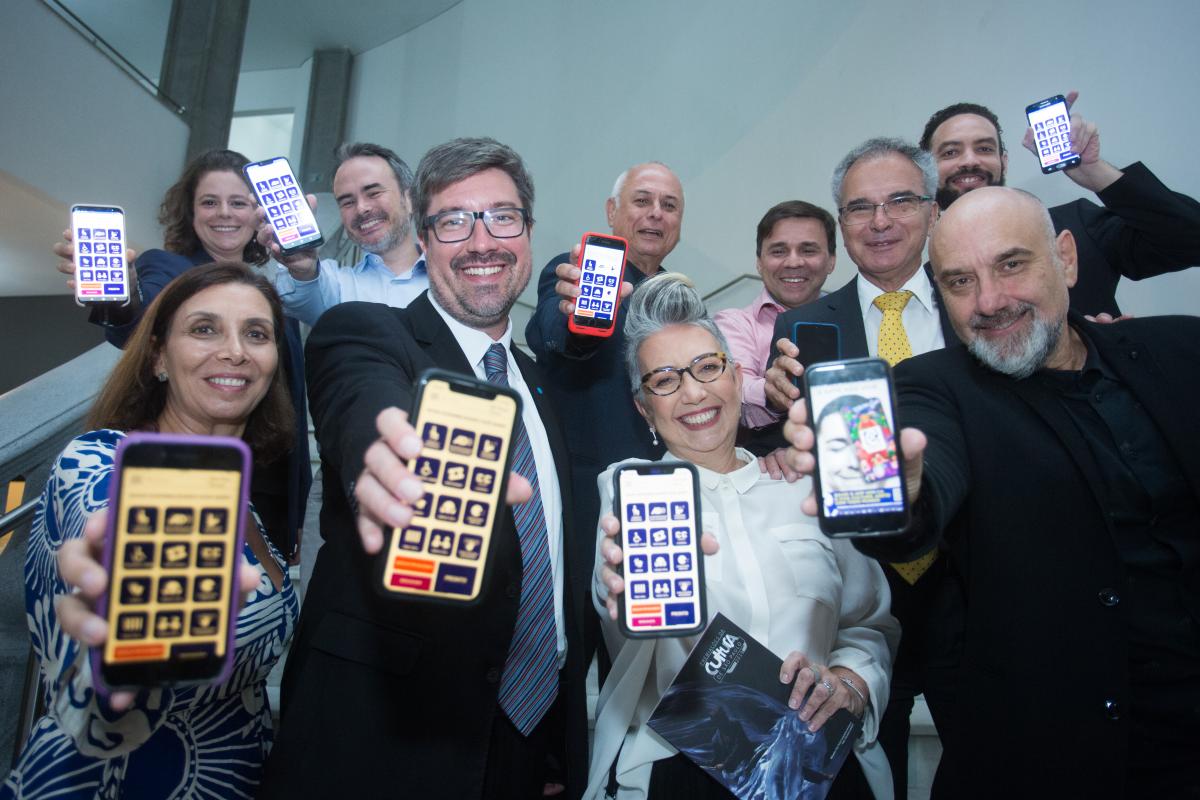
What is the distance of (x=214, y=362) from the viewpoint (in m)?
1.96

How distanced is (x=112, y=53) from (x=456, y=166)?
762 centimetres

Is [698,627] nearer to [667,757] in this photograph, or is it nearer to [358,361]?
[667,757]

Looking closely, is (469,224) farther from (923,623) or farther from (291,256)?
(923,623)

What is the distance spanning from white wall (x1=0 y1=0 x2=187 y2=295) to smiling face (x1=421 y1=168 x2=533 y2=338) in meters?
5.80

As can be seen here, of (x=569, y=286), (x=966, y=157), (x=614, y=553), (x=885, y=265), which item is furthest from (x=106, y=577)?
(x=966, y=157)

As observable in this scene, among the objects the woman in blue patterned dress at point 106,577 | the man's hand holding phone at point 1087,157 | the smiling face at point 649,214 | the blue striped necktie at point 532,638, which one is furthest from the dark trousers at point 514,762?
the man's hand holding phone at point 1087,157

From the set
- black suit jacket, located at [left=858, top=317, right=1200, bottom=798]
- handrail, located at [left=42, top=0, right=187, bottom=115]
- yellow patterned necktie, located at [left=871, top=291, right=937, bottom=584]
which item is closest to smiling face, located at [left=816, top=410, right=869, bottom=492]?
black suit jacket, located at [left=858, top=317, right=1200, bottom=798]

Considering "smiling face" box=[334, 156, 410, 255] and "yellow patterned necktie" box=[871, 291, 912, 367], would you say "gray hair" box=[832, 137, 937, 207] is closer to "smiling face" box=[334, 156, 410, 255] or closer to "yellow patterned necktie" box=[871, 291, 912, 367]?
"yellow patterned necktie" box=[871, 291, 912, 367]

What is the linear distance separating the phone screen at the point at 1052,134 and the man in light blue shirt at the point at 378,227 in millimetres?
2809

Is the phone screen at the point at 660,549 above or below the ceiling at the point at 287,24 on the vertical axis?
below

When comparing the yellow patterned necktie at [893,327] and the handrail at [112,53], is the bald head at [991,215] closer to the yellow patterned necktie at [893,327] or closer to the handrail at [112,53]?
the yellow patterned necktie at [893,327]

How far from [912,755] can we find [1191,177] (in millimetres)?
3122

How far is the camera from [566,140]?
26.5 feet

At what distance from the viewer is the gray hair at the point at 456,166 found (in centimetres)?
214
